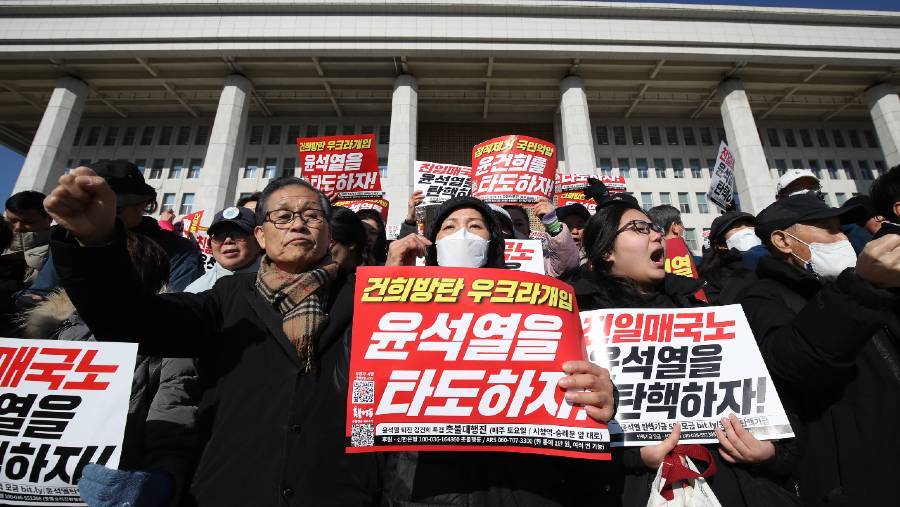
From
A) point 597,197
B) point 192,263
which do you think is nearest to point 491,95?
point 597,197

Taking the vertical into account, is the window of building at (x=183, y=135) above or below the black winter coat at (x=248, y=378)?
above

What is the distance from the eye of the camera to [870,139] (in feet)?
105

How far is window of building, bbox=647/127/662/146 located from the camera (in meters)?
31.4

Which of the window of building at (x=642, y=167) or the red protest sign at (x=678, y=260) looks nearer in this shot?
the red protest sign at (x=678, y=260)

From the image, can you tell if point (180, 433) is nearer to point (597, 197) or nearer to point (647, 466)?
point (647, 466)

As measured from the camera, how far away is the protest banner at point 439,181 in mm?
6941

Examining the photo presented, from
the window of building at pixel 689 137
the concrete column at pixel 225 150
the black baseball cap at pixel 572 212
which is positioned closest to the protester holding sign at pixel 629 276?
the black baseball cap at pixel 572 212

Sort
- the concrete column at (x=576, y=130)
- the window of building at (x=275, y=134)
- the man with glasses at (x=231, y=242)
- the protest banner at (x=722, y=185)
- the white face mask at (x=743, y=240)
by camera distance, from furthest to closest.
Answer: the window of building at (x=275, y=134), the concrete column at (x=576, y=130), the protest banner at (x=722, y=185), the white face mask at (x=743, y=240), the man with glasses at (x=231, y=242)

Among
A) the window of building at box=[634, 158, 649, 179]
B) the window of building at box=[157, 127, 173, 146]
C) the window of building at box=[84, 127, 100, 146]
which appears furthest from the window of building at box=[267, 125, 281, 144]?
the window of building at box=[634, 158, 649, 179]

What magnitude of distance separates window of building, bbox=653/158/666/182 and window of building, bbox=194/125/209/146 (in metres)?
32.2

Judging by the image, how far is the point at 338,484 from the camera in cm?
169

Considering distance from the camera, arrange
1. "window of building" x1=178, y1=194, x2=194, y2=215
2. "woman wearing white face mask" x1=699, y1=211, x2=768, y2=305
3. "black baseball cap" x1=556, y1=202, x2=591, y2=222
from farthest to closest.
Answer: "window of building" x1=178, y1=194, x2=194, y2=215 < "black baseball cap" x1=556, y1=202, x2=591, y2=222 < "woman wearing white face mask" x1=699, y1=211, x2=768, y2=305

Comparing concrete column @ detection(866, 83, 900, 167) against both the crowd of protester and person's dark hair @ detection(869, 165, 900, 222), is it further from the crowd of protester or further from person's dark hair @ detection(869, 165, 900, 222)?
the crowd of protester

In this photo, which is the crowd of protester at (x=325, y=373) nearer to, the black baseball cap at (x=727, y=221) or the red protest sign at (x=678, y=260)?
the black baseball cap at (x=727, y=221)
